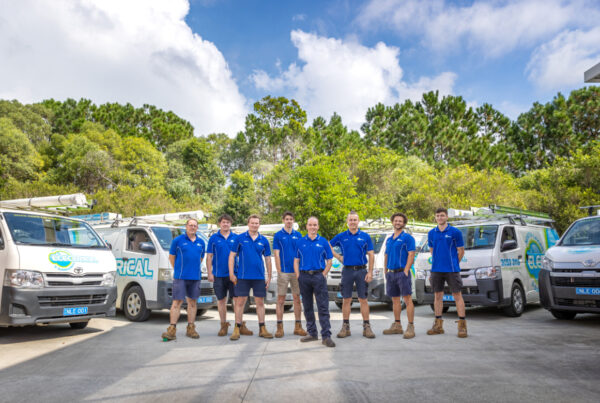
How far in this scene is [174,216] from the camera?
11477mm

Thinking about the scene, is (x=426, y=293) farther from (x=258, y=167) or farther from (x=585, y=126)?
(x=585, y=126)

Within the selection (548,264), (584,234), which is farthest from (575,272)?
(584,234)

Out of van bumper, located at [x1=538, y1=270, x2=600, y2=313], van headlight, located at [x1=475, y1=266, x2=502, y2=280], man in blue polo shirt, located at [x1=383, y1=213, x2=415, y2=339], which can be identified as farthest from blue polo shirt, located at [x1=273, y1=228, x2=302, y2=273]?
van bumper, located at [x1=538, y1=270, x2=600, y2=313]

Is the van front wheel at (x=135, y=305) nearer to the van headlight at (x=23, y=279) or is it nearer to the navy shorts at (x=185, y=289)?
the navy shorts at (x=185, y=289)

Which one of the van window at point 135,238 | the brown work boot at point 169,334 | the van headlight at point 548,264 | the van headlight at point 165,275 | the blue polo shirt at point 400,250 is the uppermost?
the van window at point 135,238

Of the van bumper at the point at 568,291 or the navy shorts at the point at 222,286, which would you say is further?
the navy shorts at the point at 222,286

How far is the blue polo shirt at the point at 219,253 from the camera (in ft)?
25.3

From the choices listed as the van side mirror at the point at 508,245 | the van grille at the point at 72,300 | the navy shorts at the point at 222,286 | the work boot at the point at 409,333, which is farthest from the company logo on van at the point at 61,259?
the van side mirror at the point at 508,245

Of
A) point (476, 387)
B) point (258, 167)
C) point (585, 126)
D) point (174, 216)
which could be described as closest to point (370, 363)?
point (476, 387)

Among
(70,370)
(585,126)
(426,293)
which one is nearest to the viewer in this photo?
(70,370)

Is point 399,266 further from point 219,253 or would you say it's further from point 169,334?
point 169,334

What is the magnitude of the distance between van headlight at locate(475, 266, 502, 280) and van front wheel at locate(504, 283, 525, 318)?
0.67 metres

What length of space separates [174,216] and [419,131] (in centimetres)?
4025

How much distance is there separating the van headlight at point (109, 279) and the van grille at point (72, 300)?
0.67ft
